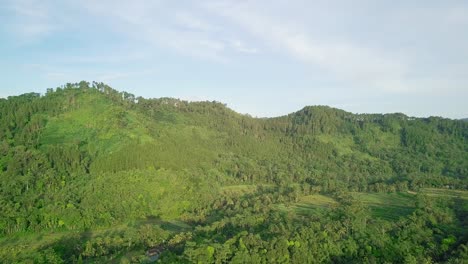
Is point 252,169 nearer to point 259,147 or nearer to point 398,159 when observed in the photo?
point 259,147

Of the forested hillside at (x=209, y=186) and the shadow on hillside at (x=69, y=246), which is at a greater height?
the forested hillside at (x=209, y=186)

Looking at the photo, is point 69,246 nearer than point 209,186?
Yes

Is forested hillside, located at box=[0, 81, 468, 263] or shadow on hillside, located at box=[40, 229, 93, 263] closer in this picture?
forested hillside, located at box=[0, 81, 468, 263]

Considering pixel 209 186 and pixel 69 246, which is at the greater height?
pixel 209 186

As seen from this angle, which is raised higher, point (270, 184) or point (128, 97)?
point (128, 97)

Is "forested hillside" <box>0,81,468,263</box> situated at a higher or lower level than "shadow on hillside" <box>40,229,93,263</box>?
higher

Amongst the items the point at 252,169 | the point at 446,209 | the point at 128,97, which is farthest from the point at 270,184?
the point at 128,97

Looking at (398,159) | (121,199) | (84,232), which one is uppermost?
(398,159)

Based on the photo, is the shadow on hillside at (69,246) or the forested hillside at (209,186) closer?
the forested hillside at (209,186)
